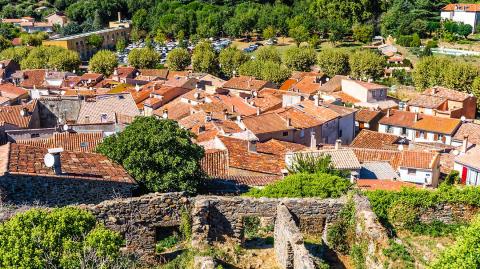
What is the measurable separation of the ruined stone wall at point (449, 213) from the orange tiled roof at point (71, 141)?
60.5ft

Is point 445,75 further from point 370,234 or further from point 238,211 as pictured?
point 238,211

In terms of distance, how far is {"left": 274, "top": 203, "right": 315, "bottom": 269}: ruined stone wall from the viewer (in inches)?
543

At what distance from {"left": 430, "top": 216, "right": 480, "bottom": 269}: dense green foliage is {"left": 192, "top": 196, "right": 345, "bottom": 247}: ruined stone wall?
3487 millimetres

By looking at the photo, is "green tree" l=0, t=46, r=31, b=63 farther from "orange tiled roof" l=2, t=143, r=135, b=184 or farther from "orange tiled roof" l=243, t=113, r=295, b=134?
"orange tiled roof" l=2, t=143, r=135, b=184

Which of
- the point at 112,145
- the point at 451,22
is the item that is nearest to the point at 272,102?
the point at 112,145

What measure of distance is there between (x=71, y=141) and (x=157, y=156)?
33.3ft

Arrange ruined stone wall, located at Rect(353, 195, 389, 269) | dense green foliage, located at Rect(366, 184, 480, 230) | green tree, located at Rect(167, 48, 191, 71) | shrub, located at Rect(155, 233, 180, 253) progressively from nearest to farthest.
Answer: ruined stone wall, located at Rect(353, 195, 389, 269) < shrub, located at Rect(155, 233, 180, 253) < dense green foliage, located at Rect(366, 184, 480, 230) < green tree, located at Rect(167, 48, 191, 71)

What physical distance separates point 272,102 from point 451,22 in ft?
206

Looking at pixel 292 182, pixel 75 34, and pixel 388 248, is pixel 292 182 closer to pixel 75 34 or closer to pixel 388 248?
pixel 388 248

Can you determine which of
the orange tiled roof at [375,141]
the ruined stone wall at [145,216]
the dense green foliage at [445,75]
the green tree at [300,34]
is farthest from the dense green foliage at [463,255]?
the green tree at [300,34]

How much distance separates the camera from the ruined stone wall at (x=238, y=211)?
16202 mm

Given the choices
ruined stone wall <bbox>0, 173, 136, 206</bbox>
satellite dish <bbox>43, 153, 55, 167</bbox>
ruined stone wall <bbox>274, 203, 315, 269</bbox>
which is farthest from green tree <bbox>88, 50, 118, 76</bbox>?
ruined stone wall <bbox>274, 203, 315, 269</bbox>

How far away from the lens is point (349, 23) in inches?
4572

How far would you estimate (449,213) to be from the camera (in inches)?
758
